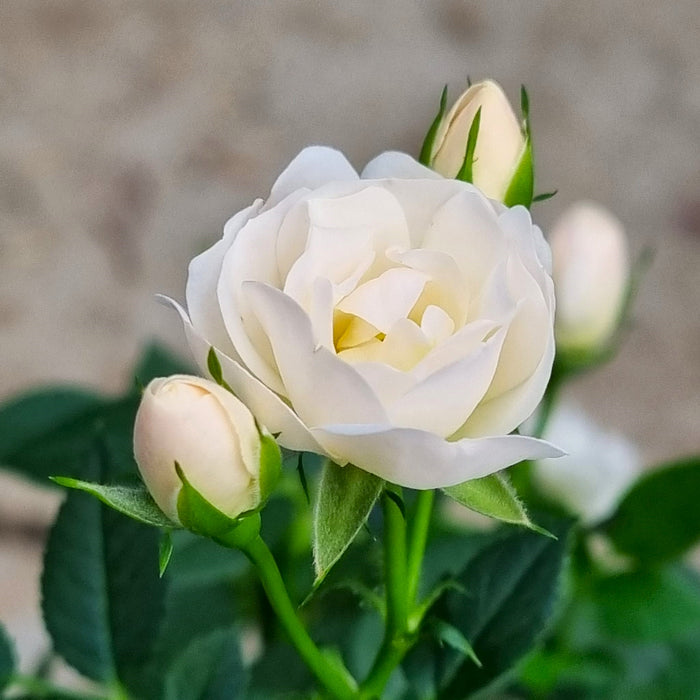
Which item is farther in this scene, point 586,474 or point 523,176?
point 586,474

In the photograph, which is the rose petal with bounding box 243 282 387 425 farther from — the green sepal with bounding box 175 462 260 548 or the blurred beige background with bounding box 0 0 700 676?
the blurred beige background with bounding box 0 0 700 676

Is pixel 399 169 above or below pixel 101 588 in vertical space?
above

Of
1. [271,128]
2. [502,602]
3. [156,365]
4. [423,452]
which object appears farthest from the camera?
[271,128]

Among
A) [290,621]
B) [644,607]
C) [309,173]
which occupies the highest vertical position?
[309,173]

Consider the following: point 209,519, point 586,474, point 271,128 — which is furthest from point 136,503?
point 271,128

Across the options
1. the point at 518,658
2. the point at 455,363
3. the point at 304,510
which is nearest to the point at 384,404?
the point at 455,363

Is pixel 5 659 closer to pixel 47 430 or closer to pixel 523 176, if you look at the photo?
pixel 47 430
